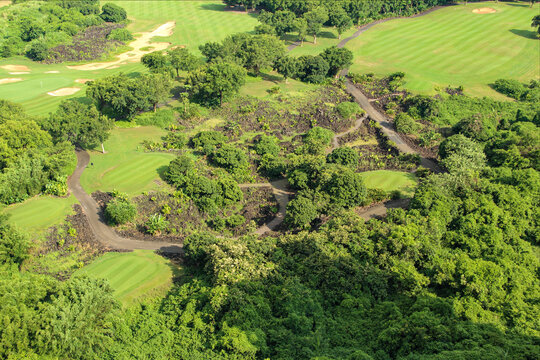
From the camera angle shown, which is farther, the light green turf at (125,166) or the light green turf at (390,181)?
the light green turf at (390,181)

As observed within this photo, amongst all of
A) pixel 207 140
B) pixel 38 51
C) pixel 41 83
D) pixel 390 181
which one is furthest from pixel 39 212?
pixel 38 51

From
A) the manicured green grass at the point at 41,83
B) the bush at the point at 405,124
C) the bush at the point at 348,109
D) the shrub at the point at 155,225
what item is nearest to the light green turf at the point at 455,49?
the bush at the point at 405,124

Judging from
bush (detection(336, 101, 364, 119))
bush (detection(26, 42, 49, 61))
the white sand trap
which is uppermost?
bush (detection(26, 42, 49, 61))

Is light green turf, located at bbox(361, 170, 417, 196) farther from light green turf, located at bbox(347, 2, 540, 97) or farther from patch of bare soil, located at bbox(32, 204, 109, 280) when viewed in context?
patch of bare soil, located at bbox(32, 204, 109, 280)

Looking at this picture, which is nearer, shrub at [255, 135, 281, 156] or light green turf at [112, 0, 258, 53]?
shrub at [255, 135, 281, 156]

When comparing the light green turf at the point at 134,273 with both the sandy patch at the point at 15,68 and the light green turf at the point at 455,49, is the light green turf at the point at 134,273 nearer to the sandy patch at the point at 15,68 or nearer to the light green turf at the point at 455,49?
the light green turf at the point at 455,49

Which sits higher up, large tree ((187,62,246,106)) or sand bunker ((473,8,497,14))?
sand bunker ((473,8,497,14))

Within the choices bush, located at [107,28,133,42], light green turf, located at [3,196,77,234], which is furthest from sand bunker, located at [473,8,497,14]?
light green turf, located at [3,196,77,234]

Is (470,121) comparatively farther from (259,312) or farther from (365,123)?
(259,312)
